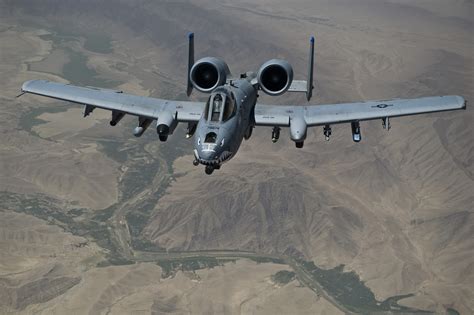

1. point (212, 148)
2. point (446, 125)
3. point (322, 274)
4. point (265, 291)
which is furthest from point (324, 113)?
point (446, 125)

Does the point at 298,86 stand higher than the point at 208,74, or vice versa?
the point at 208,74

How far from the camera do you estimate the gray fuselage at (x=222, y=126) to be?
112ft

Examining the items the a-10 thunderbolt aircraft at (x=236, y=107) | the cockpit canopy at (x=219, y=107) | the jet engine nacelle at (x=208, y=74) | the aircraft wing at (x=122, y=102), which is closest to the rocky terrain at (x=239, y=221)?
the aircraft wing at (x=122, y=102)

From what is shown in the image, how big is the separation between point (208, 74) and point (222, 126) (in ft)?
26.9

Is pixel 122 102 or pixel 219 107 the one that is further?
pixel 122 102

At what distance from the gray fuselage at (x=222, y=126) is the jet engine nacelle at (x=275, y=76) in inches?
130

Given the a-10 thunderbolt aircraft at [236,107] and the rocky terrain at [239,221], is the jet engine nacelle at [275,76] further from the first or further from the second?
the rocky terrain at [239,221]

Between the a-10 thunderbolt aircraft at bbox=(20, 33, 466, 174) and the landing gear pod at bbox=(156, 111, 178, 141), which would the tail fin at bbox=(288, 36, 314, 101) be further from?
the landing gear pod at bbox=(156, 111, 178, 141)

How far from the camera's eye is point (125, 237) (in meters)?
137

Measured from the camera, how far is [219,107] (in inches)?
1443

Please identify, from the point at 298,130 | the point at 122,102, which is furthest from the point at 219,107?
the point at 122,102

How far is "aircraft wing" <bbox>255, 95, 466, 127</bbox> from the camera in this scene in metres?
40.3

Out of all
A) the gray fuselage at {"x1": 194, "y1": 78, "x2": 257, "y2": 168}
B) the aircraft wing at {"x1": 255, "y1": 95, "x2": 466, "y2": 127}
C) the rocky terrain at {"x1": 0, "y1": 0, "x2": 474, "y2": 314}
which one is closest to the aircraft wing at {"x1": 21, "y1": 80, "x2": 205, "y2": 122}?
the gray fuselage at {"x1": 194, "y1": 78, "x2": 257, "y2": 168}

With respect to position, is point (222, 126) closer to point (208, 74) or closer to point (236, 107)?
point (236, 107)
